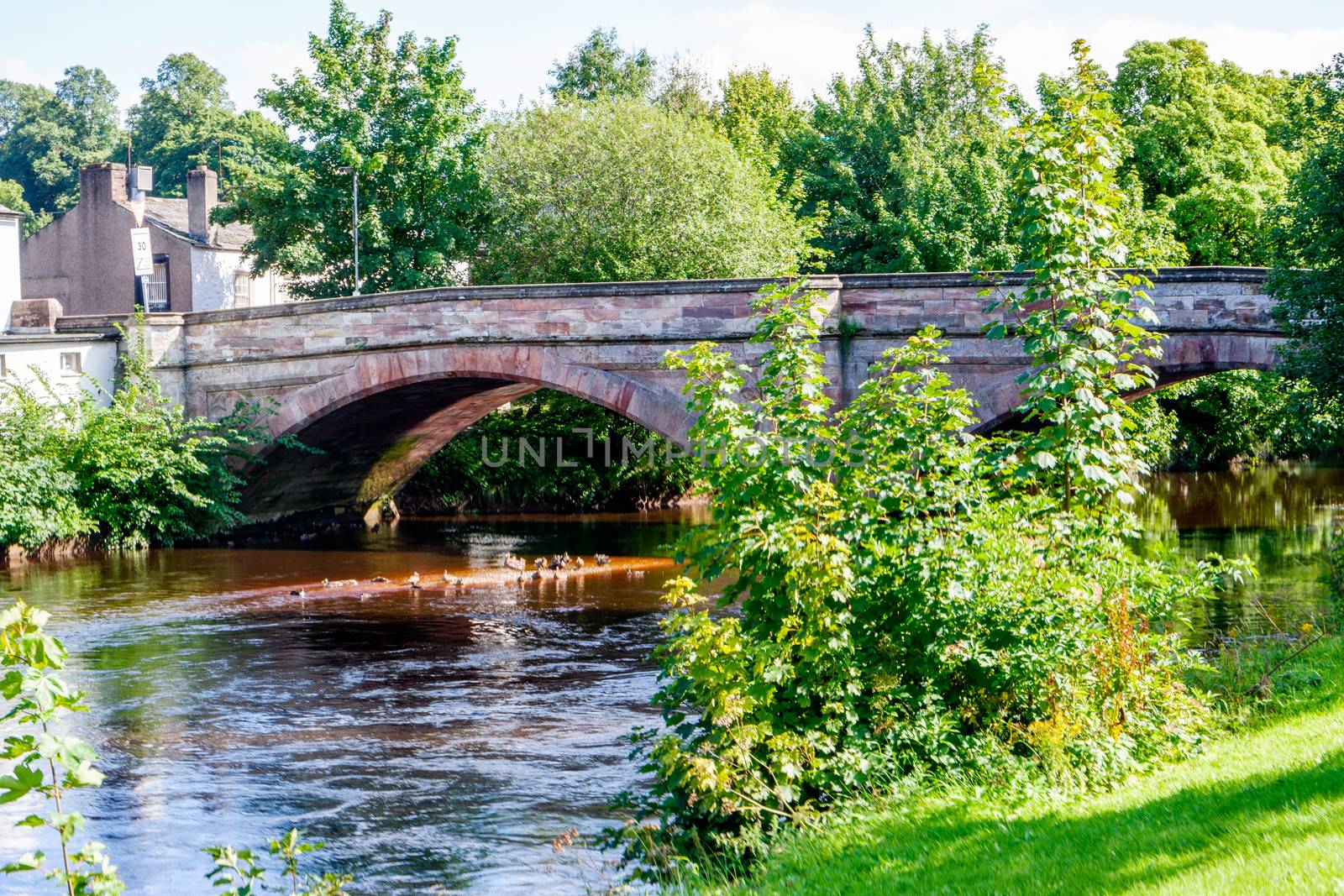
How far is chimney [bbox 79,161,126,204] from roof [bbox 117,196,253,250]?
399 mm

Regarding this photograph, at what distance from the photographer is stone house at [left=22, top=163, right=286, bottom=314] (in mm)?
37312

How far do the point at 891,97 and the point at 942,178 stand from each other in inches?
193

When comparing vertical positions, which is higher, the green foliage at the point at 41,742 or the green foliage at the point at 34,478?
the green foliage at the point at 34,478

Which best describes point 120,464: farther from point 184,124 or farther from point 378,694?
point 184,124

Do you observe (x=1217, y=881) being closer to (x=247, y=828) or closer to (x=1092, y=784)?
(x=1092, y=784)

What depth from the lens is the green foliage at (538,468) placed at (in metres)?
27.8

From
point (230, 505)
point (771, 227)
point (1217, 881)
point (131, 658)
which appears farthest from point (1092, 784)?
point (771, 227)

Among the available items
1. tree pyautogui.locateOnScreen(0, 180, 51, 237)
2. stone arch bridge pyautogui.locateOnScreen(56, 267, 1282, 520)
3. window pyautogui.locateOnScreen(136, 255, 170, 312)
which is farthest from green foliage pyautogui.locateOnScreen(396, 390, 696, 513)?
tree pyautogui.locateOnScreen(0, 180, 51, 237)

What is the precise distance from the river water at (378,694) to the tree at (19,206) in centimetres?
3910

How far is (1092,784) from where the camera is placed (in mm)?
7188

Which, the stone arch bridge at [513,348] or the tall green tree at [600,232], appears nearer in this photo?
the stone arch bridge at [513,348]

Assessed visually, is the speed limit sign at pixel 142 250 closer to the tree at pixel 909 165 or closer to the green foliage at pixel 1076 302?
the tree at pixel 909 165

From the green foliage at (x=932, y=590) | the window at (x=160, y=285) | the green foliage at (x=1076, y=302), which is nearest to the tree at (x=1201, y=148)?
the green foliage at (x=1076, y=302)

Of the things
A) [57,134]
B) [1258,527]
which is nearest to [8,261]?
[1258,527]
